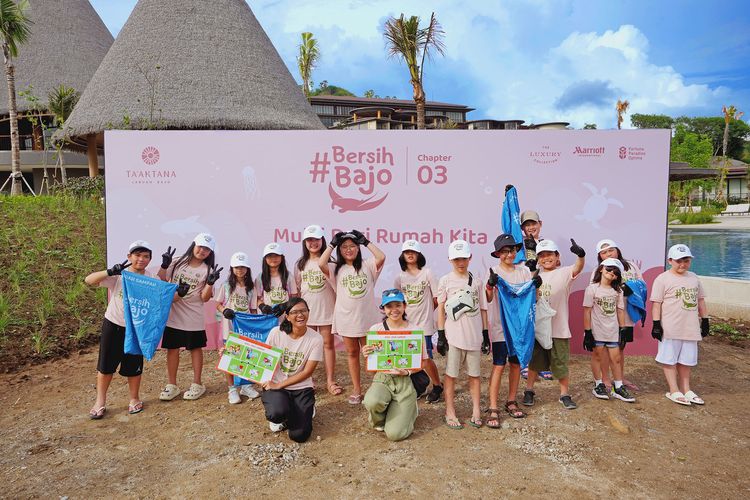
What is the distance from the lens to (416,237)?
5.84 m

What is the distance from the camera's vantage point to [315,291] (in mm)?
4590

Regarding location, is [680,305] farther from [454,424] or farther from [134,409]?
[134,409]

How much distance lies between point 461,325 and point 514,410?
92 centimetres

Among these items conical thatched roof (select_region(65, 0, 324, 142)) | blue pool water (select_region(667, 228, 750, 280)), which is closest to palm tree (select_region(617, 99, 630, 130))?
blue pool water (select_region(667, 228, 750, 280))

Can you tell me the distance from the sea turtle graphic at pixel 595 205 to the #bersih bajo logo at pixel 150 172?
4792 mm

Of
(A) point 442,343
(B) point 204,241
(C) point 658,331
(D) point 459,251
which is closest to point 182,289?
(B) point 204,241

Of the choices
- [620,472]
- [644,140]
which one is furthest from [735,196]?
[620,472]

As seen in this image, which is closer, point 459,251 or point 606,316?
point 459,251

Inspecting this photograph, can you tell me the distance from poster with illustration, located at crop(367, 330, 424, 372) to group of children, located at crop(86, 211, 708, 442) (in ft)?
0.18

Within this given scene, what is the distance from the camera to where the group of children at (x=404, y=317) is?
381 cm

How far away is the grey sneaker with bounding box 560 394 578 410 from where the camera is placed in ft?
14.1

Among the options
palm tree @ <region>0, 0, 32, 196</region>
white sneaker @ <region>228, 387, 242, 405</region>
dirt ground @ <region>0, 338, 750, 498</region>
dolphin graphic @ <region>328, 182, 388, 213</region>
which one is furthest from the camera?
palm tree @ <region>0, 0, 32, 196</region>

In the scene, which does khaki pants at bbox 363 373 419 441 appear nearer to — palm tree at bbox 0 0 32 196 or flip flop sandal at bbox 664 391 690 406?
flip flop sandal at bbox 664 391 690 406

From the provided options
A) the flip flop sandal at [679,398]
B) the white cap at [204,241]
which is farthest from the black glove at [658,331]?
the white cap at [204,241]
